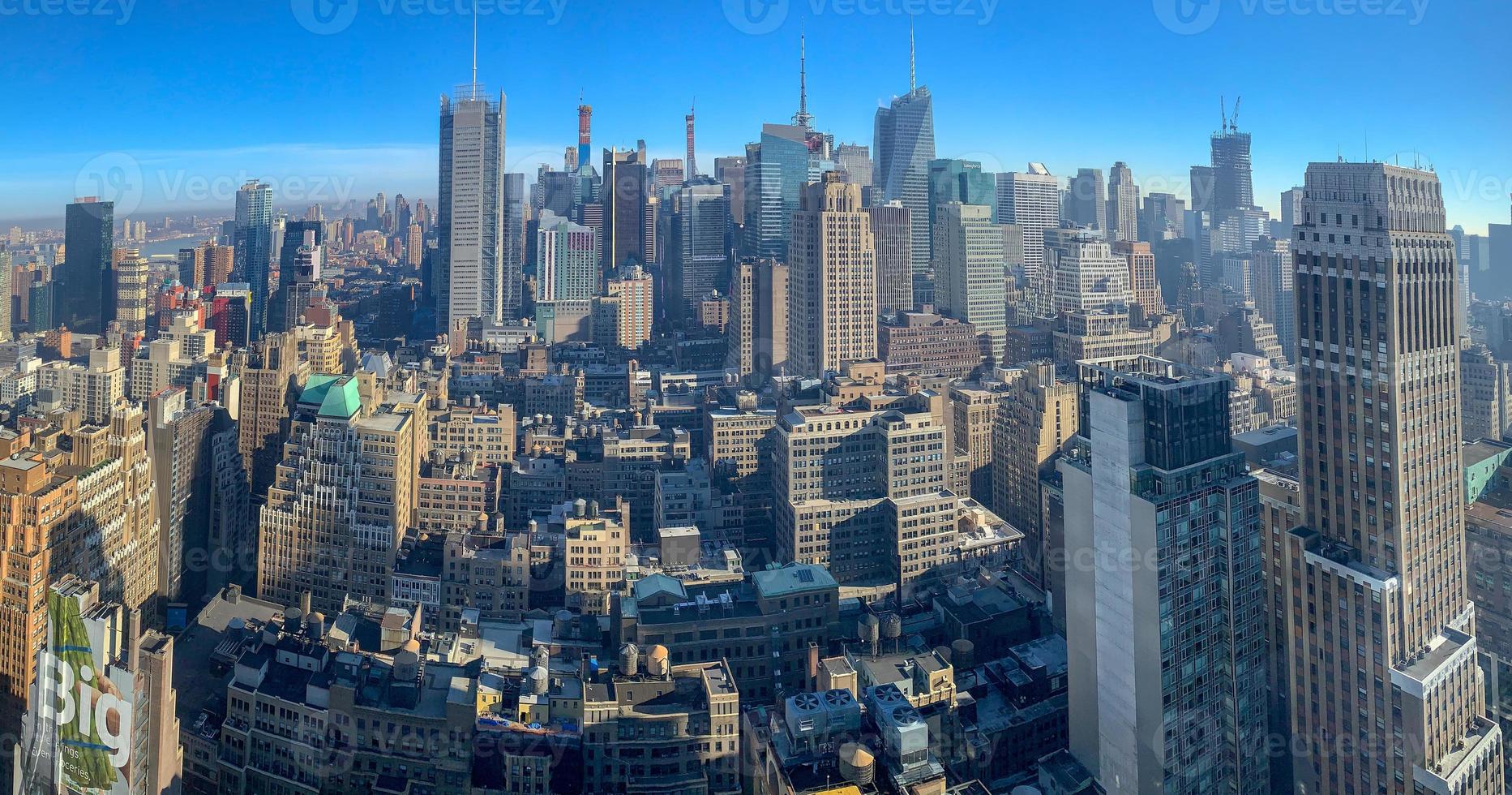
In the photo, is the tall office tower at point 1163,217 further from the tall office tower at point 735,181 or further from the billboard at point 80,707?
the billboard at point 80,707

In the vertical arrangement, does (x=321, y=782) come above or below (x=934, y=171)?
below

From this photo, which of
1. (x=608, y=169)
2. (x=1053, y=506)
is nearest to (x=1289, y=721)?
(x=1053, y=506)

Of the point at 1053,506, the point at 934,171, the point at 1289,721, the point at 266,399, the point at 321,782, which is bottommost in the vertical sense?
the point at 321,782

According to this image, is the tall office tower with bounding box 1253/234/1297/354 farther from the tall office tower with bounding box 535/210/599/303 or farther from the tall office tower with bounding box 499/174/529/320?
the tall office tower with bounding box 499/174/529/320

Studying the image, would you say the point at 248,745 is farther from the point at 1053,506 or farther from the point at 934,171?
the point at 934,171

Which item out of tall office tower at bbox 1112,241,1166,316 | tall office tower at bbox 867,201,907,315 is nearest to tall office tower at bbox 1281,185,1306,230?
tall office tower at bbox 1112,241,1166,316

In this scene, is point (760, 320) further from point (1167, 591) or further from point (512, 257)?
point (1167, 591)

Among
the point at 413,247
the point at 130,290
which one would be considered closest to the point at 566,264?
the point at 413,247
